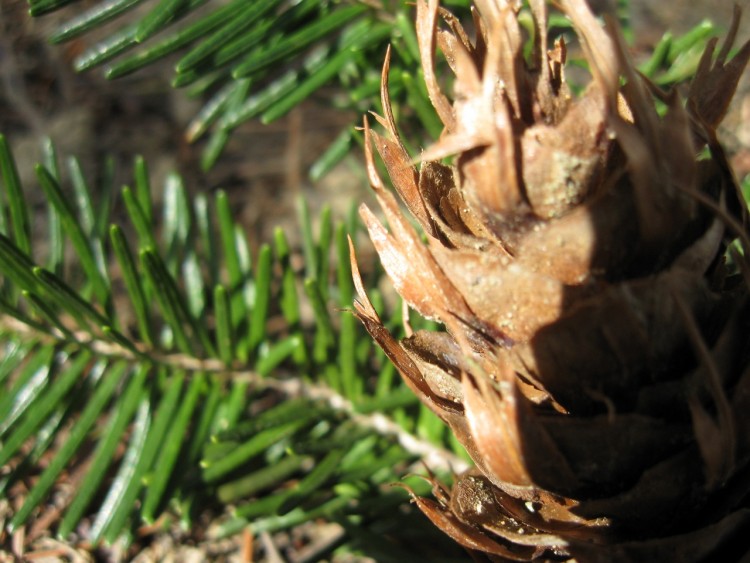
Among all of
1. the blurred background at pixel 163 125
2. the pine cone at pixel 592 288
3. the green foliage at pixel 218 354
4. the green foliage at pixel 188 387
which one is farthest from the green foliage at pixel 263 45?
the blurred background at pixel 163 125

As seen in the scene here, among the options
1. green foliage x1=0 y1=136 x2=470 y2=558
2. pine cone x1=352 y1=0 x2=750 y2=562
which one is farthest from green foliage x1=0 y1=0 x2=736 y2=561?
pine cone x1=352 y1=0 x2=750 y2=562

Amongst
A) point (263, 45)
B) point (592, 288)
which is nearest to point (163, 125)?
point (263, 45)

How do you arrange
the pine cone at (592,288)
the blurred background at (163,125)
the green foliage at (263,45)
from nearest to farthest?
the pine cone at (592,288), the green foliage at (263,45), the blurred background at (163,125)

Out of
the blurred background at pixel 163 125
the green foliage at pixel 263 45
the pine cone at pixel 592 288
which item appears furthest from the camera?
the blurred background at pixel 163 125

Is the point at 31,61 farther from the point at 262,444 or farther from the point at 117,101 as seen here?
the point at 262,444

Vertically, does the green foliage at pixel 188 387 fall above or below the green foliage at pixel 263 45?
below

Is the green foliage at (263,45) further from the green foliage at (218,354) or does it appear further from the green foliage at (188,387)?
the green foliage at (188,387)

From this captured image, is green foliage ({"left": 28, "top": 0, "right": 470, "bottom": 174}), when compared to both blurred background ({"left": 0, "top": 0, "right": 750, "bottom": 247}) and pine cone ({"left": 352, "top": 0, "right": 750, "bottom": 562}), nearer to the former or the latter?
pine cone ({"left": 352, "top": 0, "right": 750, "bottom": 562})

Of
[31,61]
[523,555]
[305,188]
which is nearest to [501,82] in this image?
[523,555]
